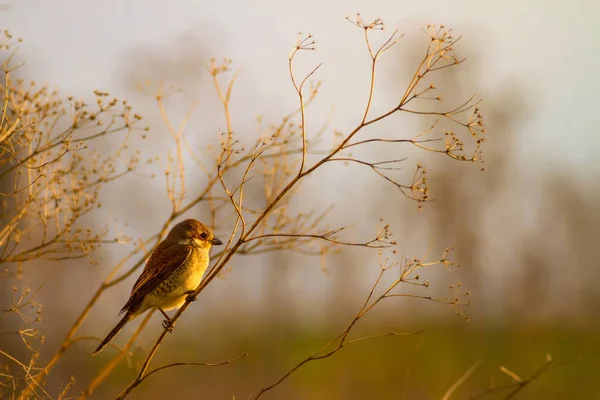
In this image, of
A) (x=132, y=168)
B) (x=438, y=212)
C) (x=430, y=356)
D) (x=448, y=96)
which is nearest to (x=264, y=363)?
(x=430, y=356)

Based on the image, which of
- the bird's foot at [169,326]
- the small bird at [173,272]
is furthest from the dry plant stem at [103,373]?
the small bird at [173,272]

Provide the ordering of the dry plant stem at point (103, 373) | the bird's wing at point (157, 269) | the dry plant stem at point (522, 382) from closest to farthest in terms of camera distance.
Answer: the dry plant stem at point (522, 382)
the dry plant stem at point (103, 373)
the bird's wing at point (157, 269)

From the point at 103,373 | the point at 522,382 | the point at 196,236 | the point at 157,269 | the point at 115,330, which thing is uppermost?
the point at 196,236

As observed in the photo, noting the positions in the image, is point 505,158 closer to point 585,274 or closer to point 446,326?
point 446,326

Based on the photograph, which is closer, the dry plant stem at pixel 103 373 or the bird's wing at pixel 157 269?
the dry plant stem at pixel 103 373

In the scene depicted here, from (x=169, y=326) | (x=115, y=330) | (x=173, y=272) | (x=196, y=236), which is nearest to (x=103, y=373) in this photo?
(x=169, y=326)

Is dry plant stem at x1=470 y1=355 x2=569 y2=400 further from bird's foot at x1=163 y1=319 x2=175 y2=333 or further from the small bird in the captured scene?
the small bird

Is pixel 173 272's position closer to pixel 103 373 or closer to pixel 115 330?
pixel 115 330

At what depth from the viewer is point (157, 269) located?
5895 millimetres

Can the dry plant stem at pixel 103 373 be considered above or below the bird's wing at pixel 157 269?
below

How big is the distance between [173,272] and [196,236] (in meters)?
0.39

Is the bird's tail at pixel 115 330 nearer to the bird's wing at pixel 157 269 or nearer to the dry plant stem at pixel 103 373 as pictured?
the bird's wing at pixel 157 269

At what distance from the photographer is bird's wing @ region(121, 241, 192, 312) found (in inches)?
228

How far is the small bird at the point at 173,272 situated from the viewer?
580 centimetres
